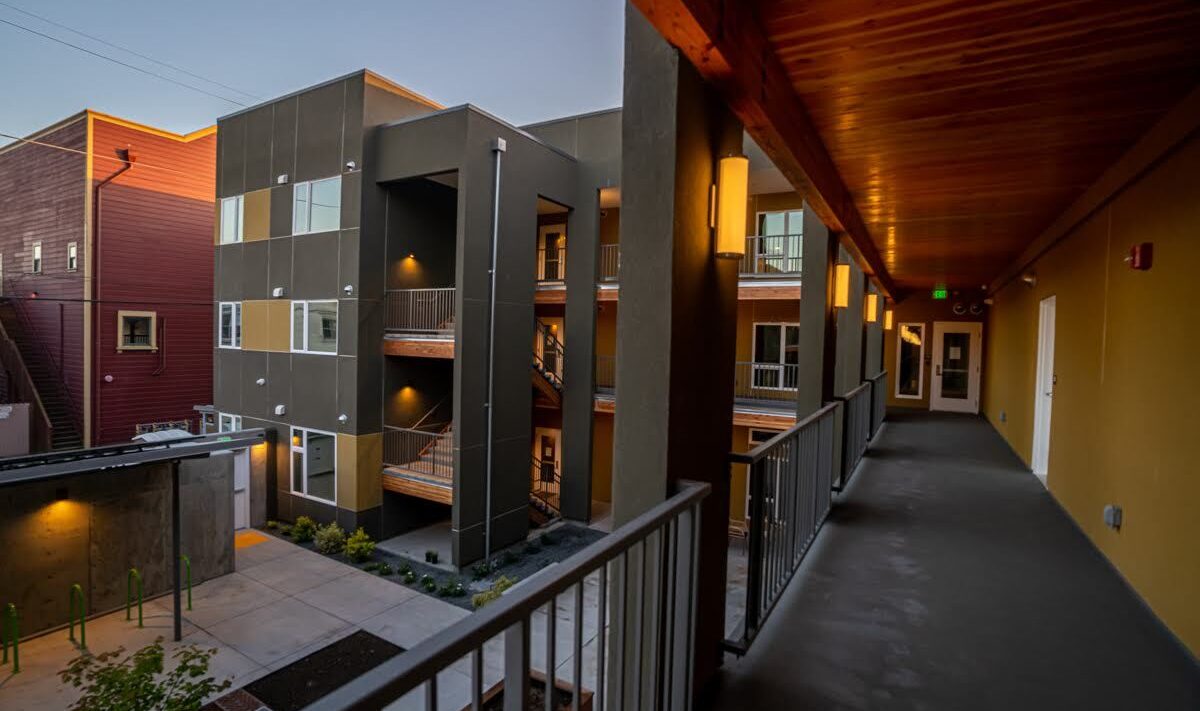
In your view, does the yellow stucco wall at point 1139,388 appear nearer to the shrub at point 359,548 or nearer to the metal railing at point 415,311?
the metal railing at point 415,311

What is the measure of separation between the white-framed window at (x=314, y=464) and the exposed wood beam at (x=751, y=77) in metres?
9.66

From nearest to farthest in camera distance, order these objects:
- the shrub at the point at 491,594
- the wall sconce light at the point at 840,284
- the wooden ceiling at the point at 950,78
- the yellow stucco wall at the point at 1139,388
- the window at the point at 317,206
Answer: the wooden ceiling at the point at 950,78
the yellow stucco wall at the point at 1139,388
the wall sconce light at the point at 840,284
the shrub at the point at 491,594
the window at the point at 317,206

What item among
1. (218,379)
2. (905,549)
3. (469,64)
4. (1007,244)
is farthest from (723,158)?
(469,64)

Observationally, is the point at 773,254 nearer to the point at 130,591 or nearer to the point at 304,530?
the point at 304,530

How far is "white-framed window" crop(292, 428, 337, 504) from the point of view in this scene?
34.3 ft

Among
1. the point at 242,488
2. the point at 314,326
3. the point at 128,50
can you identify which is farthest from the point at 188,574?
the point at 128,50

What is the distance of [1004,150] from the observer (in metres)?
3.51

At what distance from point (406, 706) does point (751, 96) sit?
5.68 m

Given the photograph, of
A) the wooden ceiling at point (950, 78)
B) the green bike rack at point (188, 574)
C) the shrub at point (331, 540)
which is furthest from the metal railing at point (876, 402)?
the green bike rack at point (188, 574)

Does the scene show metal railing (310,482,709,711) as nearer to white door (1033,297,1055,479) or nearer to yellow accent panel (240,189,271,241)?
white door (1033,297,1055,479)

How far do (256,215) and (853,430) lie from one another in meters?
12.1

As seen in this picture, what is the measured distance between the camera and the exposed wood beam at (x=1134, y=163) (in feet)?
8.77

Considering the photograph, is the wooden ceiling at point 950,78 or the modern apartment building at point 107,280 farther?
the modern apartment building at point 107,280

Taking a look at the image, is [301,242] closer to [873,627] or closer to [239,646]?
[239,646]
